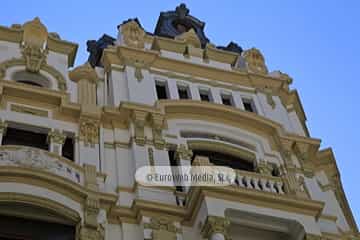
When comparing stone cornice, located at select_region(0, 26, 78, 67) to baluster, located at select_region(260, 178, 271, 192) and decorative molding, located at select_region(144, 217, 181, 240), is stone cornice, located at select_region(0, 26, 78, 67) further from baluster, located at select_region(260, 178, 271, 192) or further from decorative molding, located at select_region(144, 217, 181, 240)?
decorative molding, located at select_region(144, 217, 181, 240)

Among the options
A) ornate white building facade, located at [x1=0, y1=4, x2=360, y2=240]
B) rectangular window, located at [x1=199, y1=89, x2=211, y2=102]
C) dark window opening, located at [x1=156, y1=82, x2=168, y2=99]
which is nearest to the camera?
ornate white building facade, located at [x1=0, y1=4, x2=360, y2=240]

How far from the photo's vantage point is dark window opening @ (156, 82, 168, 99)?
23923mm

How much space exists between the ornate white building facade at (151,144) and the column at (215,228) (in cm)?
3

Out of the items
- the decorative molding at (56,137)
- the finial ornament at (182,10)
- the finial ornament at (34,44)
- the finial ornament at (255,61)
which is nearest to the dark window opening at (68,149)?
the decorative molding at (56,137)

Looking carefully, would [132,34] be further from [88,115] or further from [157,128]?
[88,115]

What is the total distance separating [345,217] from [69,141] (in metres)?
8.43

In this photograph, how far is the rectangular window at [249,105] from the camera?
24.8 meters

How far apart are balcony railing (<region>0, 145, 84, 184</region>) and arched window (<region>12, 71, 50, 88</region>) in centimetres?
488

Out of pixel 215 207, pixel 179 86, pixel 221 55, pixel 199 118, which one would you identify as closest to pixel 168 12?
pixel 221 55

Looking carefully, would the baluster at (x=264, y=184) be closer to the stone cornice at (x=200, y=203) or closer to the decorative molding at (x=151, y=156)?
the stone cornice at (x=200, y=203)

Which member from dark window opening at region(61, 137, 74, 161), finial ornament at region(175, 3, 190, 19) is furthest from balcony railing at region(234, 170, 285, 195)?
finial ornament at region(175, 3, 190, 19)

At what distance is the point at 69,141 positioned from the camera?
66.5 ft

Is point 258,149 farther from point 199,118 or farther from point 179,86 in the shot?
point 179,86

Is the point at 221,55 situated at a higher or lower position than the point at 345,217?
higher
